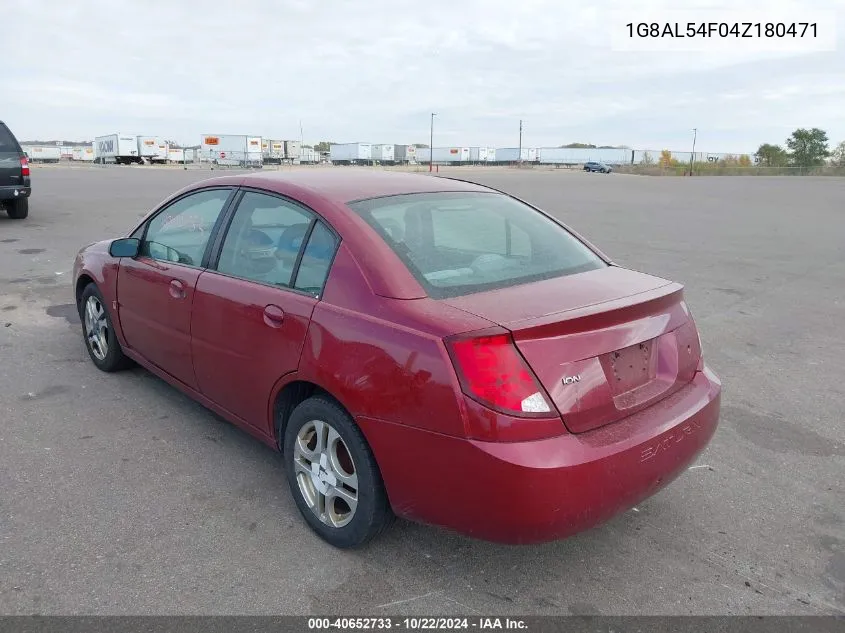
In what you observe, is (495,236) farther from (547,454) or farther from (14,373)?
(14,373)

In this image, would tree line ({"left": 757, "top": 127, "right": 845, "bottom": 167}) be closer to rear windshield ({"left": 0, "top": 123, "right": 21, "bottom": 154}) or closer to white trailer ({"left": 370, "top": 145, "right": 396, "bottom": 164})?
white trailer ({"left": 370, "top": 145, "right": 396, "bottom": 164})

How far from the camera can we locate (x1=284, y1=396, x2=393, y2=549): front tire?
8.65ft

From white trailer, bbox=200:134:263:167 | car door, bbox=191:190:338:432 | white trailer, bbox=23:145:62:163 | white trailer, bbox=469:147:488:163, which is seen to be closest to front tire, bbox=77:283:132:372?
car door, bbox=191:190:338:432

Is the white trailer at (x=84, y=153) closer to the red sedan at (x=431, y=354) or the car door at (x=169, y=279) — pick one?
the car door at (x=169, y=279)

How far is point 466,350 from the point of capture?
90.6 inches

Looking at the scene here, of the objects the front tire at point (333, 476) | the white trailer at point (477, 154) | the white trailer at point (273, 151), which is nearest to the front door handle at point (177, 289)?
the front tire at point (333, 476)

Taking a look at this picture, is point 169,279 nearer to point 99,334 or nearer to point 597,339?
point 99,334

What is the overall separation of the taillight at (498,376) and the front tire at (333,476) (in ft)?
1.92

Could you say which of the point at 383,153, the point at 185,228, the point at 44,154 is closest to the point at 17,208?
the point at 185,228

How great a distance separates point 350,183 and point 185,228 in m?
1.21

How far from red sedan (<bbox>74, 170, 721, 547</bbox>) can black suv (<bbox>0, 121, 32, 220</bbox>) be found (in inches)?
451

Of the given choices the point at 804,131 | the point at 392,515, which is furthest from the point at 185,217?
the point at 804,131

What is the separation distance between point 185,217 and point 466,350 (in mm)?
2422

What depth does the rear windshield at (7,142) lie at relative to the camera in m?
12.9
